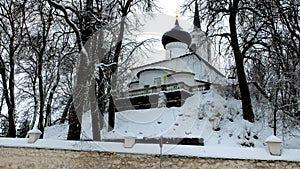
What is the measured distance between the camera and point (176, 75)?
18.7 metres

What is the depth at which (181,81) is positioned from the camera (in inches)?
684

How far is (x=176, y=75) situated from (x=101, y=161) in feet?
40.1

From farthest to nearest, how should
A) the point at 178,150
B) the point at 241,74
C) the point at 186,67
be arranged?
the point at 186,67
the point at 241,74
the point at 178,150

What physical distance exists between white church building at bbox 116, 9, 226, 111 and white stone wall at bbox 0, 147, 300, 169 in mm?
5319

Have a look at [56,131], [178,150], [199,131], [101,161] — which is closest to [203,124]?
[199,131]

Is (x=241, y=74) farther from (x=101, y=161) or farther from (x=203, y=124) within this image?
(x=101, y=161)

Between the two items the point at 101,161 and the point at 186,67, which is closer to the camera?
the point at 101,161

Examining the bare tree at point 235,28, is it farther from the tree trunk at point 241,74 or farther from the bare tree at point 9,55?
the bare tree at point 9,55

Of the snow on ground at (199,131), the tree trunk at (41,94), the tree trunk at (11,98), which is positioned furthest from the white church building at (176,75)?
the tree trunk at (11,98)

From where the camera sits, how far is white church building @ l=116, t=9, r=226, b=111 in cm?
1480

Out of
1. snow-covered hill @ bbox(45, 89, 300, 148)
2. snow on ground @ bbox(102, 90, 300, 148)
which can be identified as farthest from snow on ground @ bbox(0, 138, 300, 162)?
snow on ground @ bbox(102, 90, 300, 148)

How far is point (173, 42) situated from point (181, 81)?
726cm

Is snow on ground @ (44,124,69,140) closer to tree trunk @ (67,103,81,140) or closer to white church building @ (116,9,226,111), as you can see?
white church building @ (116,9,226,111)

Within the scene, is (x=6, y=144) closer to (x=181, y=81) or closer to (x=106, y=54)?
(x=106, y=54)
